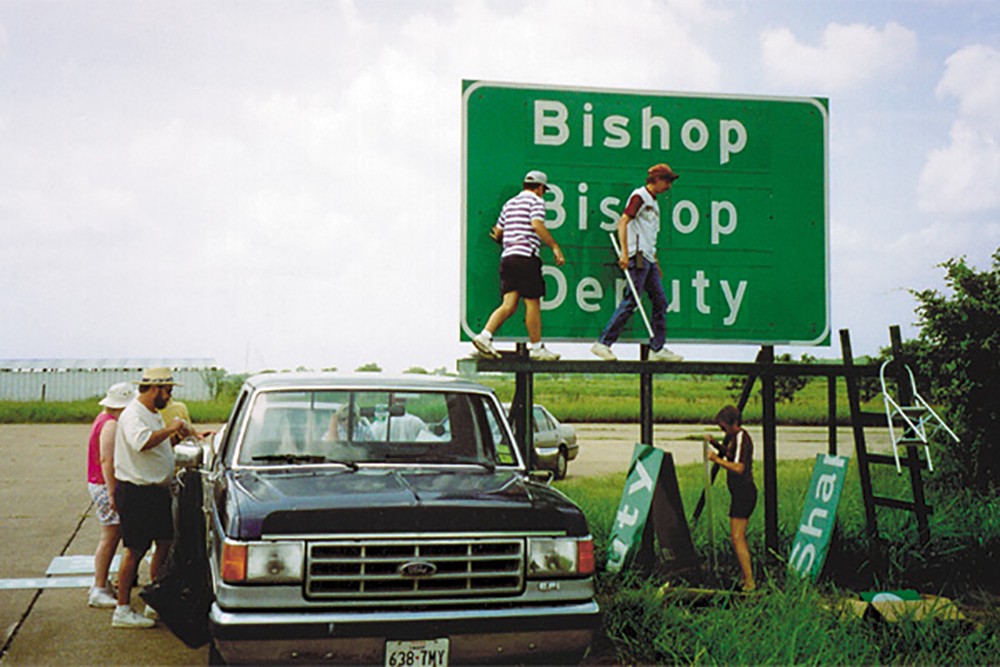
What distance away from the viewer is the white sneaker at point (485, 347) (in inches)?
310

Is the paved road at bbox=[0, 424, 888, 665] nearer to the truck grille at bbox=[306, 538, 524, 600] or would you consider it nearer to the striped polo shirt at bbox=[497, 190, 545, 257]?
the truck grille at bbox=[306, 538, 524, 600]

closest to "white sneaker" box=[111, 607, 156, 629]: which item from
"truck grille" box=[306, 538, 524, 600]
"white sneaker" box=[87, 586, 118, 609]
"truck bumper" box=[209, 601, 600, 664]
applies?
"white sneaker" box=[87, 586, 118, 609]

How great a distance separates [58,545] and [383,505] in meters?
7.27

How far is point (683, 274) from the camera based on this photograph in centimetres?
865

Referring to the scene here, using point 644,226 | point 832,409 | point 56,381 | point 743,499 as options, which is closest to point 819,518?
point 743,499

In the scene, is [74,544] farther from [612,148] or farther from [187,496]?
[612,148]

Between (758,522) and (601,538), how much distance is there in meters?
2.27

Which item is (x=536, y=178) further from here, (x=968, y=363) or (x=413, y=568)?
(x=968, y=363)

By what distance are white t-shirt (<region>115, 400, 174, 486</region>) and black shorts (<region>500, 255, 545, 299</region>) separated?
2.90 meters

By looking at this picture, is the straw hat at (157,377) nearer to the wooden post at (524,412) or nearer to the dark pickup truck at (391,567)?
the dark pickup truck at (391,567)

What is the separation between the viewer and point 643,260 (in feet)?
27.0

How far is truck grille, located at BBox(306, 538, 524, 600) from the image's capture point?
14.3 feet

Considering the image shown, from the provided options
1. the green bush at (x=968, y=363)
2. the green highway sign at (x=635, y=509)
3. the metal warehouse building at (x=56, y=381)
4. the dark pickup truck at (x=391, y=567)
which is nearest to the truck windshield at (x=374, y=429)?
the dark pickup truck at (x=391, y=567)

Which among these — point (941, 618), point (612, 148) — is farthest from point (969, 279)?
point (941, 618)
